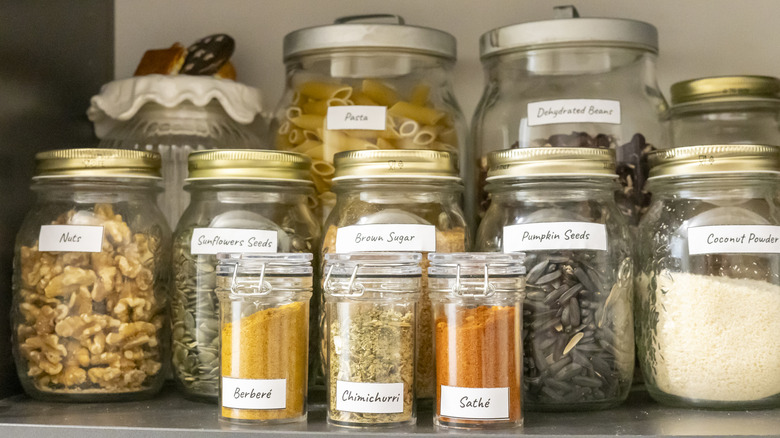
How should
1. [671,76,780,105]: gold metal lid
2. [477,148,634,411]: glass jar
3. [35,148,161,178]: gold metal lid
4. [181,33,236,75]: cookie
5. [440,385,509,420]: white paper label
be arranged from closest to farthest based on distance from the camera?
1. [440,385,509,420]: white paper label
2. [477,148,634,411]: glass jar
3. [35,148,161,178]: gold metal lid
4. [671,76,780,105]: gold metal lid
5. [181,33,236,75]: cookie

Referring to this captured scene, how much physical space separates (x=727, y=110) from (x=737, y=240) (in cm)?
34

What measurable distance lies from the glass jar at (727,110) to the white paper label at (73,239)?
33.0 inches

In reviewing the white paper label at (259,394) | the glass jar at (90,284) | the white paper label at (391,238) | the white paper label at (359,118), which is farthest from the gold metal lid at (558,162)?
the glass jar at (90,284)

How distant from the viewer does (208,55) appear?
1301mm

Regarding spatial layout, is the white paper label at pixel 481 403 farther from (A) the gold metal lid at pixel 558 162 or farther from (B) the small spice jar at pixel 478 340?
(A) the gold metal lid at pixel 558 162

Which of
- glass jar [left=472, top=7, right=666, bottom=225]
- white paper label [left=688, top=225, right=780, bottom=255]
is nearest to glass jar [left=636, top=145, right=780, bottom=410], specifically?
white paper label [left=688, top=225, right=780, bottom=255]

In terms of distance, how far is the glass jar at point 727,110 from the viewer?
1.17 metres

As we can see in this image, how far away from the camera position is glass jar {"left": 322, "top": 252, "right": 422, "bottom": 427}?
0.84 meters

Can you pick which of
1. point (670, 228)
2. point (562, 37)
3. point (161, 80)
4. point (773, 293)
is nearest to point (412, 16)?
point (562, 37)

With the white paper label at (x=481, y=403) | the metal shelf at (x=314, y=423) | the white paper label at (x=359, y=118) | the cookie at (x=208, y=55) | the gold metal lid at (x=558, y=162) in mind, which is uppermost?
the cookie at (x=208, y=55)

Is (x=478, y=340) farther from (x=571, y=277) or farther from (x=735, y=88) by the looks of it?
(x=735, y=88)

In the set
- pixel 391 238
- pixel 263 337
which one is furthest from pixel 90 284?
pixel 391 238

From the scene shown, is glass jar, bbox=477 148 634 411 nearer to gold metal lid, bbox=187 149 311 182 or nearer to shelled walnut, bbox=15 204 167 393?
gold metal lid, bbox=187 149 311 182

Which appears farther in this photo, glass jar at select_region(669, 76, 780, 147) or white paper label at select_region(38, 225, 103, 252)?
glass jar at select_region(669, 76, 780, 147)
